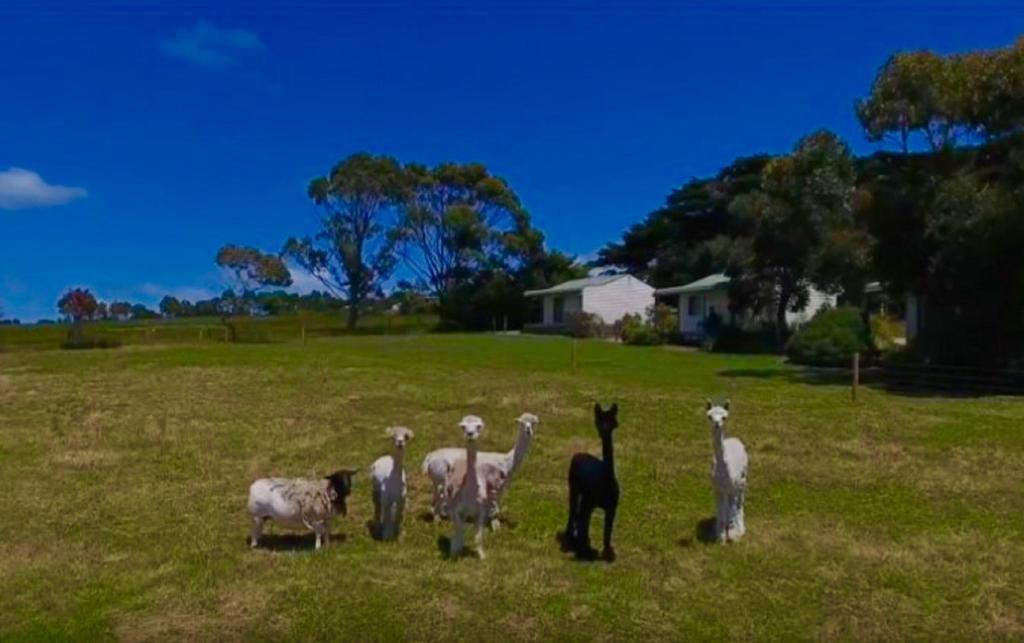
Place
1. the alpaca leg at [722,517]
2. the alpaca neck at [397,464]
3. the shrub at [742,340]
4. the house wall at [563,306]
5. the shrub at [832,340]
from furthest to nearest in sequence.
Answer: the house wall at [563,306]
the shrub at [742,340]
the shrub at [832,340]
the alpaca leg at [722,517]
the alpaca neck at [397,464]

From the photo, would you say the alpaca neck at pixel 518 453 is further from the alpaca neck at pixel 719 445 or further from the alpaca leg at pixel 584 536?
the alpaca neck at pixel 719 445

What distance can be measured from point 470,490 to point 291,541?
2132 millimetres

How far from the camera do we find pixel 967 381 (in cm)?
2450

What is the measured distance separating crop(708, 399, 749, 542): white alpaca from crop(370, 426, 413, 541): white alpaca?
3069mm

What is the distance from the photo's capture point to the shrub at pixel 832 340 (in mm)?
32062

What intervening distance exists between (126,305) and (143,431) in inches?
2761

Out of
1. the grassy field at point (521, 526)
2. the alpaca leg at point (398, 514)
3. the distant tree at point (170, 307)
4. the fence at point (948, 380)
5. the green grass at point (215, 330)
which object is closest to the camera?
the grassy field at point (521, 526)

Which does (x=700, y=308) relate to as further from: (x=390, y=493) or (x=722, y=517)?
(x=390, y=493)

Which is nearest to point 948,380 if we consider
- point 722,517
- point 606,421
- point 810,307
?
point 722,517

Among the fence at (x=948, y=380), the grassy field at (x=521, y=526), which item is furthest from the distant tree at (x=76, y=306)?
the fence at (x=948, y=380)

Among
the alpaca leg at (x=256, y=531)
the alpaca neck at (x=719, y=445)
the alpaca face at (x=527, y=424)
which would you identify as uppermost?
the alpaca face at (x=527, y=424)

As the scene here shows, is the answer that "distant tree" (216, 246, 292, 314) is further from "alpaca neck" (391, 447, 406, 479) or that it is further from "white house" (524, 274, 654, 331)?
"alpaca neck" (391, 447, 406, 479)

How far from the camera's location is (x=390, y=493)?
8992 millimetres

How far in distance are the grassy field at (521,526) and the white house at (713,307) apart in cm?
2617
